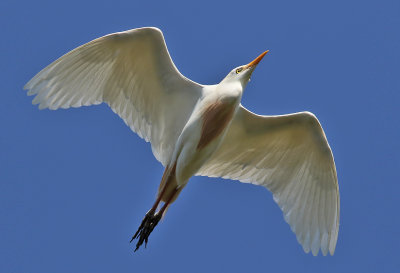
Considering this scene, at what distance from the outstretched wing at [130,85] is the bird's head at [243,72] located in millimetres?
568

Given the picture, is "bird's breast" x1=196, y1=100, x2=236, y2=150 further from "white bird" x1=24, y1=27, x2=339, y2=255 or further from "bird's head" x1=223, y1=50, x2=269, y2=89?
"bird's head" x1=223, y1=50, x2=269, y2=89

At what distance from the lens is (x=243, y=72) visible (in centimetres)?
1450

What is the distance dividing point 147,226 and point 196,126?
1806 millimetres

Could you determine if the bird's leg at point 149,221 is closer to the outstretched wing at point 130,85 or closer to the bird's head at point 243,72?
the outstretched wing at point 130,85

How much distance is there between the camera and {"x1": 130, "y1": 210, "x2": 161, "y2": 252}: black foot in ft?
46.9

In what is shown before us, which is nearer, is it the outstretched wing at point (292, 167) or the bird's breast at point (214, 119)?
the bird's breast at point (214, 119)

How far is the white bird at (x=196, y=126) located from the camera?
14.3 m

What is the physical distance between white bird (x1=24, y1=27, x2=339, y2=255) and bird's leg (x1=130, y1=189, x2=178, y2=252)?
16 millimetres

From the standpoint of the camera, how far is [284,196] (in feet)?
50.3

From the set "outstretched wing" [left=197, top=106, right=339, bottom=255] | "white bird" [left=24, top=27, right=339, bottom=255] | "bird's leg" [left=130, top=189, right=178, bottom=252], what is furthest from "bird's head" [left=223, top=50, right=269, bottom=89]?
"bird's leg" [left=130, top=189, right=178, bottom=252]

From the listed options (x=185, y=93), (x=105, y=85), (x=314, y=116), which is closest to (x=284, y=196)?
(x=314, y=116)

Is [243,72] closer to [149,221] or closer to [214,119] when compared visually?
[214,119]

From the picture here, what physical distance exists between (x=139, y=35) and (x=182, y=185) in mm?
2529

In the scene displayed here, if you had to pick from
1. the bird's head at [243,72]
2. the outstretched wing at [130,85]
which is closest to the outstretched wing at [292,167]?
the bird's head at [243,72]
